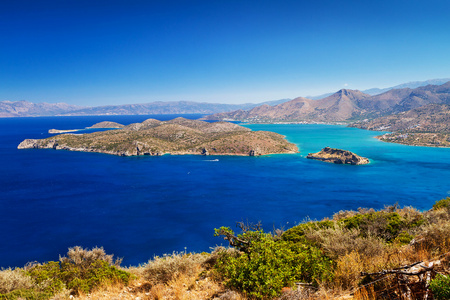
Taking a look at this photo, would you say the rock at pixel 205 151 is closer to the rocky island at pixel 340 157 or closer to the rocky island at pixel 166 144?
the rocky island at pixel 166 144

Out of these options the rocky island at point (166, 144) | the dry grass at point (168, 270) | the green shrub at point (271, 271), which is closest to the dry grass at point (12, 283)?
the dry grass at point (168, 270)

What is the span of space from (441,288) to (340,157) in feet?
423

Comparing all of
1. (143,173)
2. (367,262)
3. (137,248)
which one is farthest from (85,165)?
(367,262)

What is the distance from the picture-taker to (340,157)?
12275 centimetres

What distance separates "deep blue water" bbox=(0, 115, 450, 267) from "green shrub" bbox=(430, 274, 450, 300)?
43146 mm

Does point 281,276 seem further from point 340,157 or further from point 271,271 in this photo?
point 340,157

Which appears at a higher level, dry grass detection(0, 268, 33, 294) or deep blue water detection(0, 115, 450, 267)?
dry grass detection(0, 268, 33, 294)

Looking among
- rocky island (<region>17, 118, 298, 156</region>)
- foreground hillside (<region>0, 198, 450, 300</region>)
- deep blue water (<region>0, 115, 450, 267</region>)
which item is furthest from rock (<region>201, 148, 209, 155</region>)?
foreground hillside (<region>0, 198, 450, 300</region>)

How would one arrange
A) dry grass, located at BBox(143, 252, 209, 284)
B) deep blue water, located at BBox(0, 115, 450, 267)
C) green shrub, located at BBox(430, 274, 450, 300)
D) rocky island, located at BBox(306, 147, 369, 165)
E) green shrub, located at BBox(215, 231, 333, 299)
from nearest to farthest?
green shrub, located at BBox(430, 274, 450, 300) < green shrub, located at BBox(215, 231, 333, 299) < dry grass, located at BBox(143, 252, 209, 284) < deep blue water, located at BBox(0, 115, 450, 267) < rocky island, located at BBox(306, 147, 369, 165)

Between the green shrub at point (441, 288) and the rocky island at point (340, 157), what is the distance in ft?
411

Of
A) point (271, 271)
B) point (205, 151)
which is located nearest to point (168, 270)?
point (271, 271)

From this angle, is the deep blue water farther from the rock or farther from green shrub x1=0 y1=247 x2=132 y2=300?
green shrub x1=0 y1=247 x2=132 y2=300

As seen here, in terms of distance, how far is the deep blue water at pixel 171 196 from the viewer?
49281 millimetres

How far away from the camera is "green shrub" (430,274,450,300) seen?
5.91 metres
